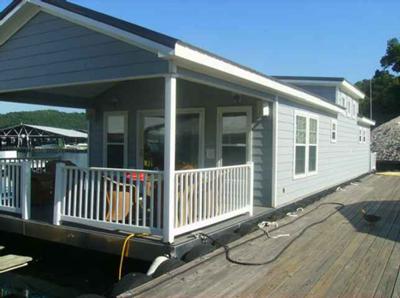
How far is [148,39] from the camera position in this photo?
5.24m

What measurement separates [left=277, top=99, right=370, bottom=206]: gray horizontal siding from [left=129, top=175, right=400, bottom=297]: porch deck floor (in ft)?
5.16

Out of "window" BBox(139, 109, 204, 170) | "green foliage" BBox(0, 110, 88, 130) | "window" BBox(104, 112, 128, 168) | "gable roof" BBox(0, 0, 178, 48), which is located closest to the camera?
"gable roof" BBox(0, 0, 178, 48)

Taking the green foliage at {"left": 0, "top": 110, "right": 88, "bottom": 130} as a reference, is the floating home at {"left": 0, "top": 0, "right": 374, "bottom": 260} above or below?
below

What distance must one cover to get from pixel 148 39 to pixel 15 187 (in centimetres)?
361

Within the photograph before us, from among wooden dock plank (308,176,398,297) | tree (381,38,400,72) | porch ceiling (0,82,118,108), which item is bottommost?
wooden dock plank (308,176,398,297)

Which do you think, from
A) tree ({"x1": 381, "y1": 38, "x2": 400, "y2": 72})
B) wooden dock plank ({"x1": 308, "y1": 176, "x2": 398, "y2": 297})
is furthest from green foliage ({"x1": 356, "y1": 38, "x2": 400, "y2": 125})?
wooden dock plank ({"x1": 308, "y1": 176, "x2": 398, "y2": 297})

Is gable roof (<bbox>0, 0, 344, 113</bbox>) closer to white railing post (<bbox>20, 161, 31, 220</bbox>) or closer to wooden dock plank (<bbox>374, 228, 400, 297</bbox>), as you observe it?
white railing post (<bbox>20, 161, 31, 220</bbox>)

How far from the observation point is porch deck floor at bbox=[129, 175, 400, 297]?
4.23 metres

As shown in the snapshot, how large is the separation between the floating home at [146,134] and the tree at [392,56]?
39.6m

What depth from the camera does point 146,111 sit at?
9383mm

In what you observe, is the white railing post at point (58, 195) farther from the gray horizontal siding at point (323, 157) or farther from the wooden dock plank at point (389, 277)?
the wooden dock plank at point (389, 277)

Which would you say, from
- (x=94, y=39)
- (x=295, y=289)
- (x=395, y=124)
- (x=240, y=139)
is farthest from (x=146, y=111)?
(x=395, y=124)

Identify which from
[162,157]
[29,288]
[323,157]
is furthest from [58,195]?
[323,157]

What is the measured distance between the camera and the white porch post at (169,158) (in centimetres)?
527
